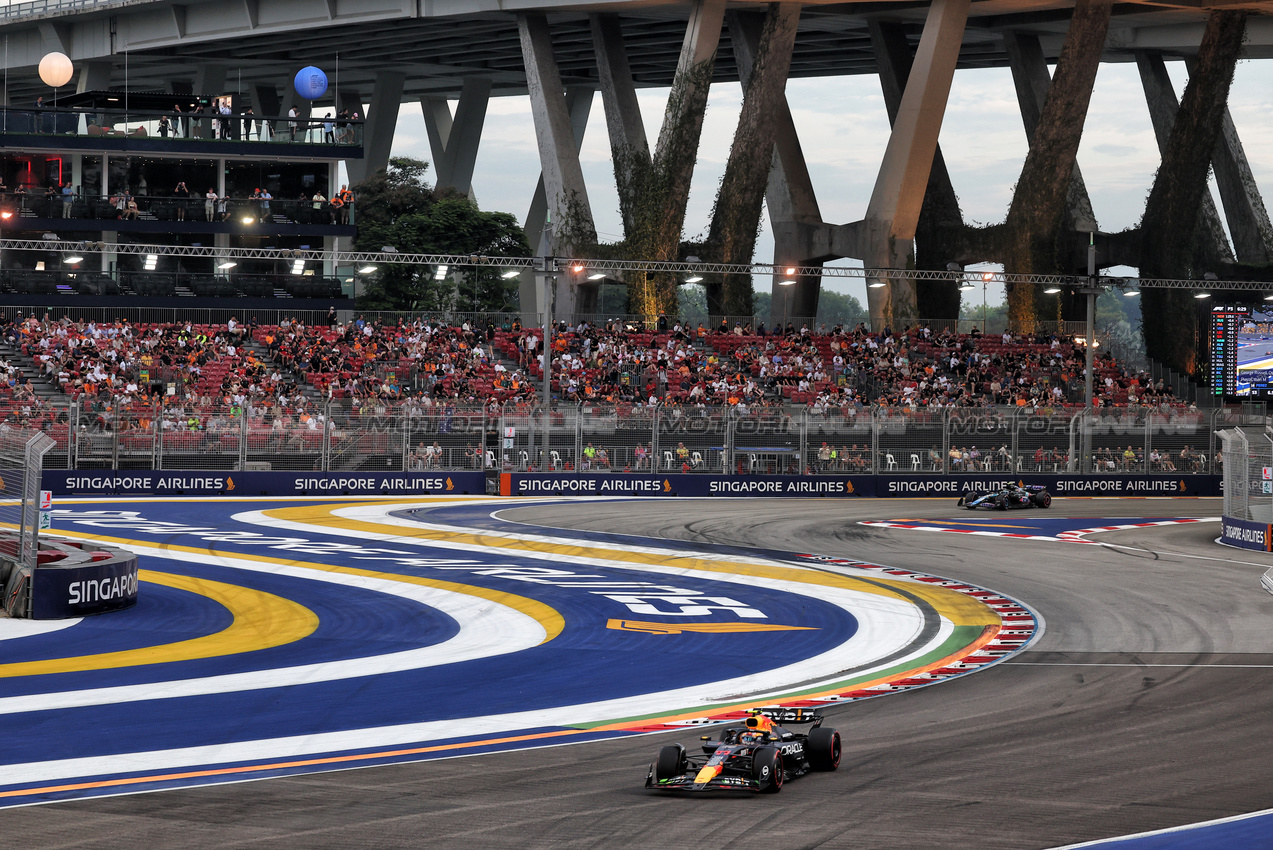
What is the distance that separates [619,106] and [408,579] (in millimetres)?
42604

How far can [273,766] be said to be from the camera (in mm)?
10148

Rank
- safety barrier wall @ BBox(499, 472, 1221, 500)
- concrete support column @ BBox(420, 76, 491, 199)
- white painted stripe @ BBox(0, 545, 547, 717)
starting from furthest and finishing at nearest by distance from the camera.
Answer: concrete support column @ BBox(420, 76, 491, 199)
safety barrier wall @ BBox(499, 472, 1221, 500)
white painted stripe @ BBox(0, 545, 547, 717)

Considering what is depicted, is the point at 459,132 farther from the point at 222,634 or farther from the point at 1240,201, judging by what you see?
the point at 222,634

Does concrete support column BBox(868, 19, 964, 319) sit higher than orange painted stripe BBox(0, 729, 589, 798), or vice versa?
concrete support column BBox(868, 19, 964, 319)

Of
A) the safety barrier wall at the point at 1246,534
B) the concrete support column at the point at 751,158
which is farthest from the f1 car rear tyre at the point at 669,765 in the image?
the concrete support column at the point at 751,158

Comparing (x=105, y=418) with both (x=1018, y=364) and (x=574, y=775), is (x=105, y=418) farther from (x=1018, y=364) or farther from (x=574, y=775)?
(x=1018, y=364)

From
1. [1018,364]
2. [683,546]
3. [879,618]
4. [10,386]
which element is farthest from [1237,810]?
[1018,364]

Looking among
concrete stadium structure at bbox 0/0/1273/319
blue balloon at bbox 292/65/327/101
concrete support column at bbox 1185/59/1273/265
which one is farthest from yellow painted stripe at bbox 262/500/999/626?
concrete support column at bbox 1185/59/1273/265

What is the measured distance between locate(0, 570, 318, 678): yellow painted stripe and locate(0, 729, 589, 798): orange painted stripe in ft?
15.1

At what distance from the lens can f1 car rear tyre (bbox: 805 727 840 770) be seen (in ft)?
32.8

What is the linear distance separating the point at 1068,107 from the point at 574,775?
53.4m

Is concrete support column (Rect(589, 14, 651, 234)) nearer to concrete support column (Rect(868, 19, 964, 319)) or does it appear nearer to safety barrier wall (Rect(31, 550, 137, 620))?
concrete support column (Rect(868, 19, 964, 319))

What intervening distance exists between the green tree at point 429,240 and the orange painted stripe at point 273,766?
62471 millimetres

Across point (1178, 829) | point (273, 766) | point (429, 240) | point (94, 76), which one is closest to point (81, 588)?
point (273, 766)
